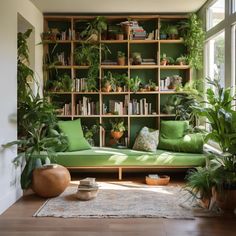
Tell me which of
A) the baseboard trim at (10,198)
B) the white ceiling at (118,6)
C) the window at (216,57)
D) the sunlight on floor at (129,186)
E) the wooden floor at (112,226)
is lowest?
the wooden floor at (112,226)

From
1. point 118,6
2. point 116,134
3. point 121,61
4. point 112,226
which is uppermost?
point 118,6

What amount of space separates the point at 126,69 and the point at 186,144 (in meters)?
1.86

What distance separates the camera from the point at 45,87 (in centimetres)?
608

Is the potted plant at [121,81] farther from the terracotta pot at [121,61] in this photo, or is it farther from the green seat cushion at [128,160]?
the green seat cushion at [128,160]

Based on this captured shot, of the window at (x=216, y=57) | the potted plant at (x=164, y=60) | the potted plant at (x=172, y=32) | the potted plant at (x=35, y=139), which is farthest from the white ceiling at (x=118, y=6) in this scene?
the potted plant at (x=35, y=139)

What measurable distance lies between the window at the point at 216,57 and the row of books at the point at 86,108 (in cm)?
207

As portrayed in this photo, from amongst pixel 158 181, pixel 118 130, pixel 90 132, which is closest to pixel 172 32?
pixel 118 130

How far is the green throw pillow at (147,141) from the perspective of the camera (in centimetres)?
557

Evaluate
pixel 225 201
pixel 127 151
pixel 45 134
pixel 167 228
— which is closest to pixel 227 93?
pixel 225 201

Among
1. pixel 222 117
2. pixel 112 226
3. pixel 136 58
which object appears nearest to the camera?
pixel 112 226

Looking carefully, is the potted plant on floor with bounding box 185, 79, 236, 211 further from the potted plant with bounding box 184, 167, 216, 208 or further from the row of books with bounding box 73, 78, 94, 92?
the row of books with bounding box 73, 78, 94, 92

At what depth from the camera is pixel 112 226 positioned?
3438 mm

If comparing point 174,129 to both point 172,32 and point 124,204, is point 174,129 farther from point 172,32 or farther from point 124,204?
point 124,204

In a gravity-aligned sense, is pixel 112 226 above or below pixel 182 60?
below
